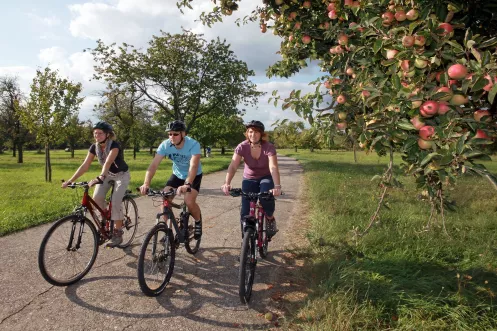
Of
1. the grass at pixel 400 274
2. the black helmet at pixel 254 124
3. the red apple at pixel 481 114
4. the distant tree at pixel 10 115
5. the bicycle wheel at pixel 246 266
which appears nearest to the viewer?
the red apple at pixel 481 114

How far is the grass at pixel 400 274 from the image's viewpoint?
2.88m

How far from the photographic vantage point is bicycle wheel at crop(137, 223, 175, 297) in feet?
11.2

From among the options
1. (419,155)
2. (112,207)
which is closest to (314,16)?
(419,155)

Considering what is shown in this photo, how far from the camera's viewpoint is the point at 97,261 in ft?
14.8

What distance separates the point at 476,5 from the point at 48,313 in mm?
4868

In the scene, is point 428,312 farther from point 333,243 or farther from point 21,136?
point 21,136

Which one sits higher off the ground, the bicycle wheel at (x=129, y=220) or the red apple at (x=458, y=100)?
the red apple at (x=458, y=100)

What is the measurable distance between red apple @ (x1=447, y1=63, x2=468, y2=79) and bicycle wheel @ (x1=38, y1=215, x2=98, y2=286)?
13.8ft

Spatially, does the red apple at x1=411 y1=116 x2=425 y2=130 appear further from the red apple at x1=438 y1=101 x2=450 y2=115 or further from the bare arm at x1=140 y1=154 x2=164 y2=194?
the bare arm at x1=140 y1=154 x2=164 y2=194

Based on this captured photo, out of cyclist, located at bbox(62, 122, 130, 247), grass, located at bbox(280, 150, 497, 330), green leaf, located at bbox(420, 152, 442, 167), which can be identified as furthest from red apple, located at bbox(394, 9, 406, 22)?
cyclist, located at bbox(62, 122, 130, 247)

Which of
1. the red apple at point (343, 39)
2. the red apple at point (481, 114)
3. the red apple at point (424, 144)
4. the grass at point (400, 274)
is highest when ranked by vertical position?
the red apple at point (343, 39)

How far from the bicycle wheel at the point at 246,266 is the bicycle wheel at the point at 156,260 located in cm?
101

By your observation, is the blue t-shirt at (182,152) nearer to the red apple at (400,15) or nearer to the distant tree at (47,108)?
the red apple at (400,15)

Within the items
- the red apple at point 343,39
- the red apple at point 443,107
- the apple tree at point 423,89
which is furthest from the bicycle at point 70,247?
the red apple at point 443,107
